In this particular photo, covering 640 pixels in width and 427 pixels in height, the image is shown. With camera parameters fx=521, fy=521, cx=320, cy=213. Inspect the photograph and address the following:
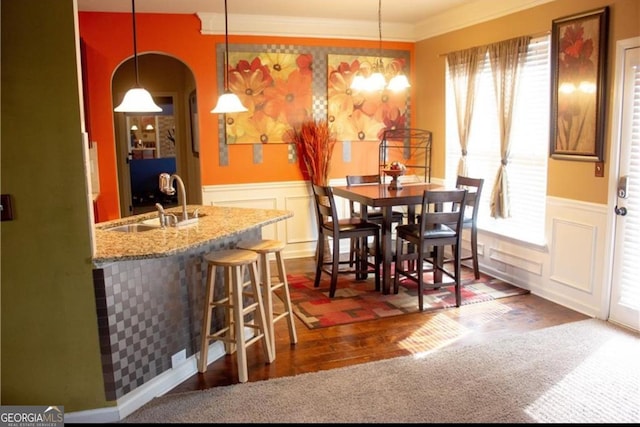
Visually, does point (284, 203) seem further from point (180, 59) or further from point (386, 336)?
point (386, 336)

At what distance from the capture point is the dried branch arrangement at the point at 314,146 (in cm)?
566

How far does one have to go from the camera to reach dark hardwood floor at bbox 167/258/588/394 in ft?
10.3

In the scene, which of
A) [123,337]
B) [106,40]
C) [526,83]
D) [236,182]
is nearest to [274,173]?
[236,182]

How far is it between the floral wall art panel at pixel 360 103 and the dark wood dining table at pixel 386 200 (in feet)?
4.15

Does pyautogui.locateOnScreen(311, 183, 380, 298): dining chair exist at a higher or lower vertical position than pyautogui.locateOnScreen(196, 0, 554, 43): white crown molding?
lower

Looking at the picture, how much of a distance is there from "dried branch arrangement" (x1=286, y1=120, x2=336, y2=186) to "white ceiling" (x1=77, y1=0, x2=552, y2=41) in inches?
39.4

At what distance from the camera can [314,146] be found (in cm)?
568

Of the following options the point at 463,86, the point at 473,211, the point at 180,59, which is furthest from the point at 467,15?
the point at 180,59

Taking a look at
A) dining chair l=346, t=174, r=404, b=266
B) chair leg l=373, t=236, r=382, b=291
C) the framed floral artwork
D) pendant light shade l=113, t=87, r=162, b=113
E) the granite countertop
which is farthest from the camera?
dining chair l=346, t=174, r=404, b=266

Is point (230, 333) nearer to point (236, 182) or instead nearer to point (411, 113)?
point (236, 182)

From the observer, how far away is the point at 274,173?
573 cm

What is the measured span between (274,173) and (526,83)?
8.80ft

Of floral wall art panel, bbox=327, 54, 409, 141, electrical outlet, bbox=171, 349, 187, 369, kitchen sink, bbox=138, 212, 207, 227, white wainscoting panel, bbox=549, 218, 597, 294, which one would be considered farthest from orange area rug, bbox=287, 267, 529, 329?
floral wall art panel, bbox=327, 54, 409, 141

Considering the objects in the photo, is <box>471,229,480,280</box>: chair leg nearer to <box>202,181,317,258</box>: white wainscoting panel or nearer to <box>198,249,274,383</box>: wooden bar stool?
<box>202,181,317,258</box>: white wainscoting panel
